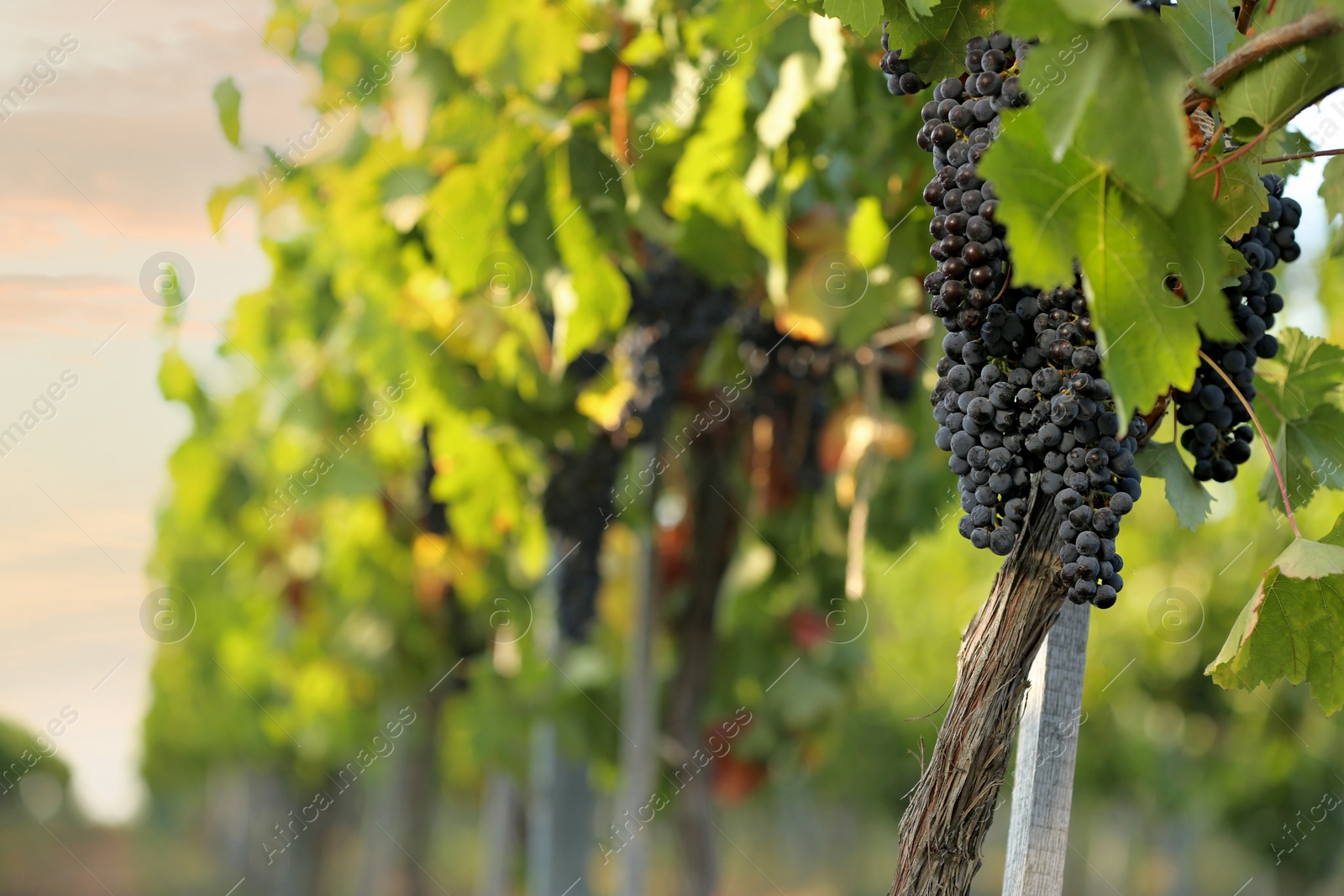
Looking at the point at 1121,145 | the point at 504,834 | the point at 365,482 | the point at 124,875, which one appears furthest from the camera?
the point at 124,875

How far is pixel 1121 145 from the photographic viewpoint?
3.05ft

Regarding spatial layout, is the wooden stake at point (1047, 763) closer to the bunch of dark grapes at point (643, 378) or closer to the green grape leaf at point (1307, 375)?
the green grape leaf at point (1307, 375)

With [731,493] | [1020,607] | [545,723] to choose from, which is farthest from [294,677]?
[1020,607]

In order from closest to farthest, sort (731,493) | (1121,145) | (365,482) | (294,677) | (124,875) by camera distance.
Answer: (1121,145), (731,493), (365,482), (294,677), (124,875)

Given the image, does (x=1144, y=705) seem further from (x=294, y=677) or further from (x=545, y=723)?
(x=545, y=723)

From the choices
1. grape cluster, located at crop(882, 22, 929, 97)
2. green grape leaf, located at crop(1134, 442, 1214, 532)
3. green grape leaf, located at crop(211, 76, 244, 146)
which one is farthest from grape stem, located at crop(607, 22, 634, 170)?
green grape leaf, located at crop(1134, 442, 1214, 532)

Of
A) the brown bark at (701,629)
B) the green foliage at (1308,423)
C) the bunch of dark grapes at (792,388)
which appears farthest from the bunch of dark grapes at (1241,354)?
the brown bark at (701,629)

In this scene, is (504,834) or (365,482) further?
(504,834)

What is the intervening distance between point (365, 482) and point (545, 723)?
49.5 inches

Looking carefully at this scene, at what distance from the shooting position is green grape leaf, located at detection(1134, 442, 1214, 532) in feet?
4.59

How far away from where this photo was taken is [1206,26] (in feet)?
4.26

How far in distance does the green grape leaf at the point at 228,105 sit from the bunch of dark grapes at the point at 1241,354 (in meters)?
2.48

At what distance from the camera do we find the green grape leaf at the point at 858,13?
1.22m

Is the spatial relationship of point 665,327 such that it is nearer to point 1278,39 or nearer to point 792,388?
point 792,388
